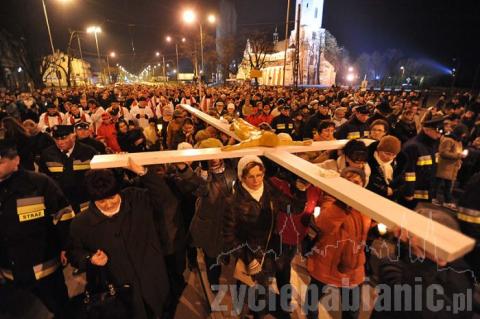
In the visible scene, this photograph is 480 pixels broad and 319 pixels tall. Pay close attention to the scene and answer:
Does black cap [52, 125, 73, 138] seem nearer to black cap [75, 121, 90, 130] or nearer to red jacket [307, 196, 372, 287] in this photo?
black cap [75, 121, 90, 130]

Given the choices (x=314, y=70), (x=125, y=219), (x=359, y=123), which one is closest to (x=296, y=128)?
(x=359, y=123)

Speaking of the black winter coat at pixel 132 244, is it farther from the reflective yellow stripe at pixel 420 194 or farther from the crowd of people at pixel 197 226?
the reflective yellow stripe at pixel 420 194

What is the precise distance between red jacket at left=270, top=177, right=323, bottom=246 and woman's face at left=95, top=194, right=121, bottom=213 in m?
1.63

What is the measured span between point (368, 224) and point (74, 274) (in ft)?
13.5

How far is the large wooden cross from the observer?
124 cm

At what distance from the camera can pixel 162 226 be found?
3096mm

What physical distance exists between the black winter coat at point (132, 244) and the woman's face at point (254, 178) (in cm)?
88

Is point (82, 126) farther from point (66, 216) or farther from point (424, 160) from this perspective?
point (424, 160)

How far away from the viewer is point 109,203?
2.53m

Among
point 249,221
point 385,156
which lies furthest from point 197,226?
point 385,156

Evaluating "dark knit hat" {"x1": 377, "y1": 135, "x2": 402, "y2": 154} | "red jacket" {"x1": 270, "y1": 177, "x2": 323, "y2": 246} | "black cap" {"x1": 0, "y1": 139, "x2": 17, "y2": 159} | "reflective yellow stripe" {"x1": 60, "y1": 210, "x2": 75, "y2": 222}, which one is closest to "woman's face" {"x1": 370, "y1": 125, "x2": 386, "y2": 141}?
"dark knit hat" {"x1": 377, "y1": 135, "x2": 402, "y2": 154}

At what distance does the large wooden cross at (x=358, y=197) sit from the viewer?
1.24 meters

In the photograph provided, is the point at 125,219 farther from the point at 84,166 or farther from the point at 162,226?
the point at 84,166

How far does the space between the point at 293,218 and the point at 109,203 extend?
1.90 meters
